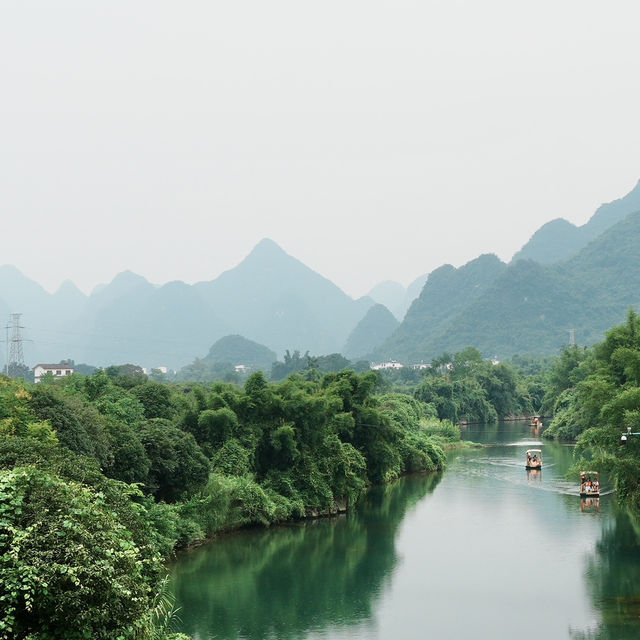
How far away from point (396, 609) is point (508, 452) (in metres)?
25.0

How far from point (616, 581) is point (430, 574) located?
3975mm

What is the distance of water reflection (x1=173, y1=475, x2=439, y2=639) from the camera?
15953mm

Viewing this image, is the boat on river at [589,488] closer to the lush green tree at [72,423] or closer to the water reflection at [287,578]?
the water reflection at [287,578]

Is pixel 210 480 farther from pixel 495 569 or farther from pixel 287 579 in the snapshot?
pixel 495 569

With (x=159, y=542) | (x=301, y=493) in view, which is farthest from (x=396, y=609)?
(x=301, y=493)

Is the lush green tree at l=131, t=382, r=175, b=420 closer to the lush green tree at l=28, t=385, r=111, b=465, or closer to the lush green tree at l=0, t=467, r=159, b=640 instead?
the lush green tree at l=28, t=385, r=111, b=465

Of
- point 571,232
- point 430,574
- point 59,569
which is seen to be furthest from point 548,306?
point 59,569

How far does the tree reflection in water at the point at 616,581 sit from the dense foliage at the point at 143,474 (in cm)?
777

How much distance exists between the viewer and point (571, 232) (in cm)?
19575

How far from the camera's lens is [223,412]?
23422mm

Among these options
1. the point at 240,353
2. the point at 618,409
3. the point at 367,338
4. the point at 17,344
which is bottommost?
the point at 618,409

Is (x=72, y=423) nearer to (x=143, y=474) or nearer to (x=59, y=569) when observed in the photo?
(x=143, y=474)

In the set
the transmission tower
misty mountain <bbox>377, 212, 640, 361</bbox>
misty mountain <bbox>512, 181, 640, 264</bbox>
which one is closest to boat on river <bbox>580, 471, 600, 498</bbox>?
the transmission tower

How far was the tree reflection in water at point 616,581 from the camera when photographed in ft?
48.8
